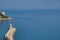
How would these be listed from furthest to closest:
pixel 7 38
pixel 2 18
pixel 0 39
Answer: pixel 2 18 → pixel 0 39 → pixel 7 38

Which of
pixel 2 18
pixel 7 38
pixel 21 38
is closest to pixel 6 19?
pixel 2 18

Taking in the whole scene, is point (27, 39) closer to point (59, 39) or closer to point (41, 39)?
point (41, 39)

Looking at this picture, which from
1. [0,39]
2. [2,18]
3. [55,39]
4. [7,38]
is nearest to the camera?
[7,38]

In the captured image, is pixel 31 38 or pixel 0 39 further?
pixel 31 38

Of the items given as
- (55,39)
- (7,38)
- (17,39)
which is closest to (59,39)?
(55,39)

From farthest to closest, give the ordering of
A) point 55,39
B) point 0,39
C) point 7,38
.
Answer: point 55,39 → point 0,39 → point 7,38

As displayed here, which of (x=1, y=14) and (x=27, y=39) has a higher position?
(x=1, y=14)

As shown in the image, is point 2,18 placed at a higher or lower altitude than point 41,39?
higher

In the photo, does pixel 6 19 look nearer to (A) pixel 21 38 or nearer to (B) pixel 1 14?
(B) pixel 1 14

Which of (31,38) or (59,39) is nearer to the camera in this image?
(59,39)
